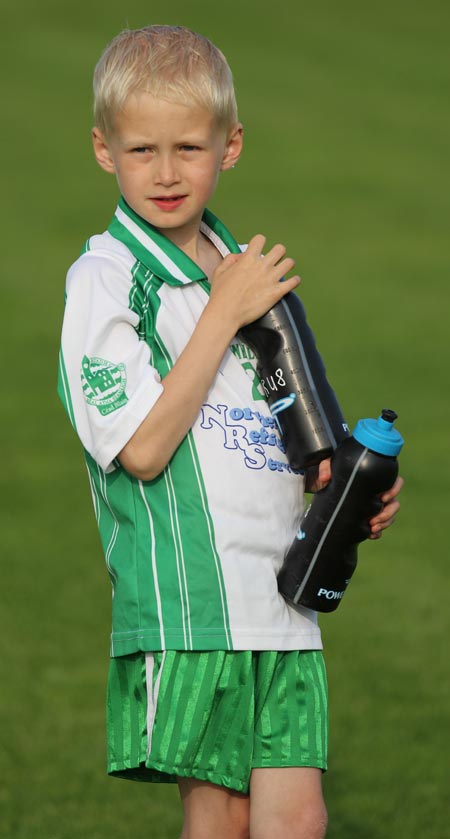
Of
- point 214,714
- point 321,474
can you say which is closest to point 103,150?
point 321,474

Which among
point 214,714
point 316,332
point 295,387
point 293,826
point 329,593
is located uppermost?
point 295,387

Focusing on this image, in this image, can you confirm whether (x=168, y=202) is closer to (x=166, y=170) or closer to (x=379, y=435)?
(x=166, y=170)

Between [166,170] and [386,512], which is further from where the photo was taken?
[386,512]

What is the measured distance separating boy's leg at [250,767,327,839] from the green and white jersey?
25cm

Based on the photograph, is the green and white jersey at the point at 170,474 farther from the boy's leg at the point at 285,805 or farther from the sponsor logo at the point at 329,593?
the boy's leg at the point at 285,805

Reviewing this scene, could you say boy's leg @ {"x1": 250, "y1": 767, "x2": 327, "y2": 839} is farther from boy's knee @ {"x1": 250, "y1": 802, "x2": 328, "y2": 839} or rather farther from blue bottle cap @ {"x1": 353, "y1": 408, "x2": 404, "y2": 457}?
blue bottle cap @ {"x1": 353, "y1": 408, "x2": 404, "y2": 457}

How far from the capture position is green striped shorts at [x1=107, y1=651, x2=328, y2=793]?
2824 mm

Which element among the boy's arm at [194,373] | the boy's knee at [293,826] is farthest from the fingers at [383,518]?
the boy's knee at [293,826]

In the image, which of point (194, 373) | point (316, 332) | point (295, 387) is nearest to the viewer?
point (194, 373)

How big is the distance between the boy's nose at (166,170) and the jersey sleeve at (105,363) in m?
0.20

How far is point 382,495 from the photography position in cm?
289

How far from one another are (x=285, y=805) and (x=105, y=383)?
86cm

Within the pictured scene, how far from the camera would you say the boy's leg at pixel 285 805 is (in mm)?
2859

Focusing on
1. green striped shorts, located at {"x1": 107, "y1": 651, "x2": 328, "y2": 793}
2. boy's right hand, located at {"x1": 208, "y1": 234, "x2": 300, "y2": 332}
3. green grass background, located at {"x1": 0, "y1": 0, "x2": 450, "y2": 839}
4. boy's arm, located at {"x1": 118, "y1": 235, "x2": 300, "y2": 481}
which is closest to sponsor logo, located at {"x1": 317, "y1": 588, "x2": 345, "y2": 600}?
green striped shorts, located at {"x1": 107, "y1": 651, "x2": 328, "y2": 793}
